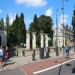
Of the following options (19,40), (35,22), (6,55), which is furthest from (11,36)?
(6,55)

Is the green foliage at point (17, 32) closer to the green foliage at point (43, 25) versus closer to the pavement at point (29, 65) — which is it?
the green foliage at point (43, 25)

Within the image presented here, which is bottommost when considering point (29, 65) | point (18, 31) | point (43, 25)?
point (29, 65)

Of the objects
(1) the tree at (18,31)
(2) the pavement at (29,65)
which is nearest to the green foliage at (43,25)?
(1) the tree at (18,31)

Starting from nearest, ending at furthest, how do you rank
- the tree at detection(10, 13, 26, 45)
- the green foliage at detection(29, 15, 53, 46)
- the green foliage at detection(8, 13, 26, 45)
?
the green foliage at detection(8, 13, 26, 45) → the tree at detection(10, 13, 26, 45) → the green foliage at detection(29, 15, 53, 46)

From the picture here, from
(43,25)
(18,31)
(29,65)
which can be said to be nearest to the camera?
(29,65)

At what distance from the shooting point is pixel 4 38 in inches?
3282

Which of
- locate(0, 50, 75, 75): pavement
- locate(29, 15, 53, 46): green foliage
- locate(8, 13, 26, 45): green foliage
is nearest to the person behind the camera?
locate(0, 50, 75, 75): pavement

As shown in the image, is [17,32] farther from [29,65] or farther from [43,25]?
[29,65]

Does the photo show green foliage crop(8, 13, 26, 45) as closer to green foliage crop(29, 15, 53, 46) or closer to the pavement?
green foliage crop(29, 15, 53, 46)

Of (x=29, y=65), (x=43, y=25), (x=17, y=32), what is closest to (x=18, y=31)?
(x=17, y=32)

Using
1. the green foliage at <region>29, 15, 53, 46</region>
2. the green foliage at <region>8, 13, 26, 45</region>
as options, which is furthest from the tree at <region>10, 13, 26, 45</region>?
the green foliage at <region>29, 15, 53, 46</region>

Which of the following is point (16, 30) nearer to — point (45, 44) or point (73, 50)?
point (45, 44)

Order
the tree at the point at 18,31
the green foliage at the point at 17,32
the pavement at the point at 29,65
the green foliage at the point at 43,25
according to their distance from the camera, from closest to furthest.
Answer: the pavement at the point at 29,65 < the green foliage at the point at 17,32 < the tree at the point at 18,31 < the green foliage at the point at 43,25

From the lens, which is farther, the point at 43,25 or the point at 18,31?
the point at 43,25
